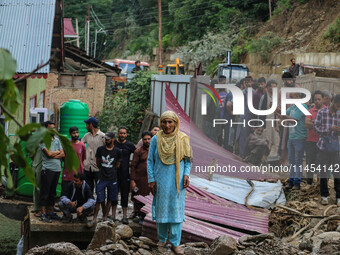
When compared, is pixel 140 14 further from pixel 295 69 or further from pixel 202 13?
pixel 295 69

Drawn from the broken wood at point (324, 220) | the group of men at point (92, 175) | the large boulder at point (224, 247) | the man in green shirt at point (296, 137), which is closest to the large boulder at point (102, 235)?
the large boulder at point (224, 247)

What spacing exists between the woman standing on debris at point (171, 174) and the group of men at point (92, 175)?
1398 mm

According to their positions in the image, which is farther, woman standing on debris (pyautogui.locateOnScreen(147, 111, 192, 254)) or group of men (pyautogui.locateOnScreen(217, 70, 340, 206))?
group of men (pyautogui.locateOnScreen(217, 70, 340, 206))

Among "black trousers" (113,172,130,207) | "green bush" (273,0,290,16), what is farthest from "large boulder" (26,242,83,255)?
"green bush" (273,0,290,16)

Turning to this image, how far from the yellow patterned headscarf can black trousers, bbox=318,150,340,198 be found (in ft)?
10.0

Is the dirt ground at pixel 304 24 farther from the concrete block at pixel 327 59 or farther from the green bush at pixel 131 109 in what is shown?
the green bush at pixel 131 109

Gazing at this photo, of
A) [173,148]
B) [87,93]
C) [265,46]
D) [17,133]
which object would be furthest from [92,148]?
[265,46]

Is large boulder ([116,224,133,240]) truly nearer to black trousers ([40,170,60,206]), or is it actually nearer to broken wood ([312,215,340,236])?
black trousers ([40,170,60,206])

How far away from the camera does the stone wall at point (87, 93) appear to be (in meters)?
20.4

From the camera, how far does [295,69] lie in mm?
15914

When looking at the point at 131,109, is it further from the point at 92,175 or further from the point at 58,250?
the point at 58,250

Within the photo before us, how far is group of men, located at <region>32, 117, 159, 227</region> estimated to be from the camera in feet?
26.3

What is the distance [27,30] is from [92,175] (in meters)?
4.02

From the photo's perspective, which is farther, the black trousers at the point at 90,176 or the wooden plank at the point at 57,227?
the black trousers at the point at 90,176
